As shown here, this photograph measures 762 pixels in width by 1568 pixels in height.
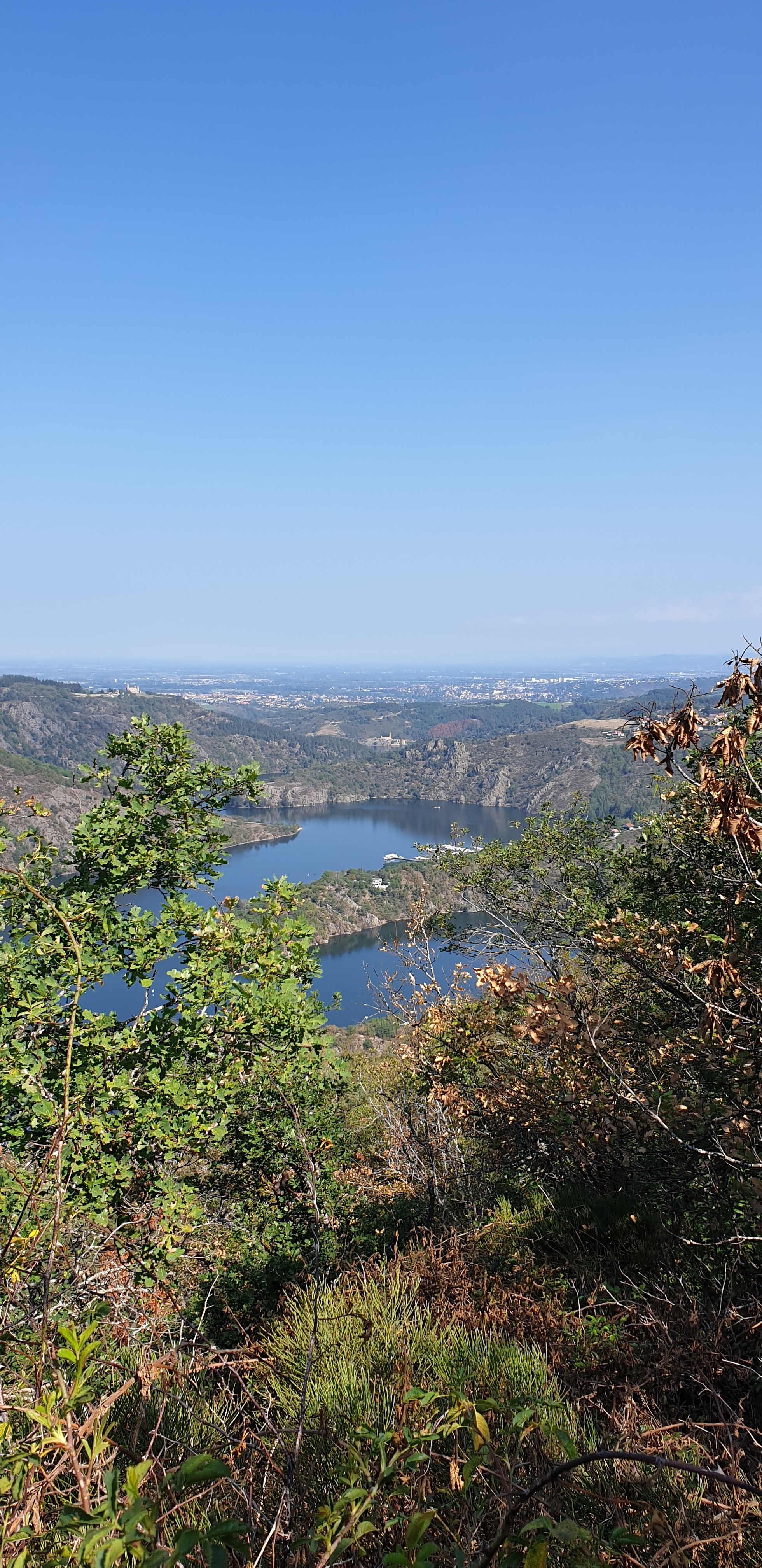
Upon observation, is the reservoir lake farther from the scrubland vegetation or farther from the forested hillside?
the scrubland vegetation

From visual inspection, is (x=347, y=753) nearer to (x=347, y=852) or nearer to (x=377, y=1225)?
(x=347, y=852)

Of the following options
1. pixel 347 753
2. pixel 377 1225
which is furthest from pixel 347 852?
pixel 377 1225

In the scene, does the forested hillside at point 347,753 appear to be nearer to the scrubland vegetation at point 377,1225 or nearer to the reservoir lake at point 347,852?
the reservoir lake at point 347,852

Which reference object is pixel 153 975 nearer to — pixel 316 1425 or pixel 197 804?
pixel 197 804

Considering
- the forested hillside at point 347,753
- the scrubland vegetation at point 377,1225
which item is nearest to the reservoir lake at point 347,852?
the forested hillside at point 347,753

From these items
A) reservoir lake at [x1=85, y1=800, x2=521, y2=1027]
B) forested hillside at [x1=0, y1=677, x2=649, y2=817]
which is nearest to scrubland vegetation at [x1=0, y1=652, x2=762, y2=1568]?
reservoir lake at [x1=85, y1=800, x2=521, y2=1027]

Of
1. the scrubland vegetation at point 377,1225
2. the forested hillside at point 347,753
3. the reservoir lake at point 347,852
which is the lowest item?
the reservoir lake at point 347,852
